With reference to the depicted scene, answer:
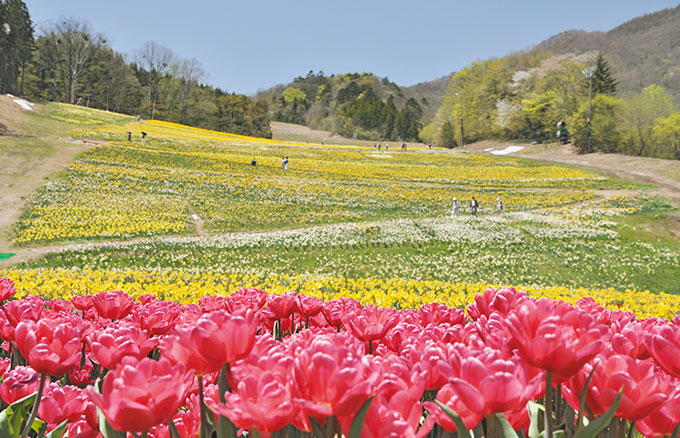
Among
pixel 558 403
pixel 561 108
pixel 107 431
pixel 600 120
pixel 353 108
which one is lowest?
pixel 107 431

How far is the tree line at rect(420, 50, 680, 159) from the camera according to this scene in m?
56.0

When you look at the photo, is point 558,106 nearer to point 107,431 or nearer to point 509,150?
point 509,150

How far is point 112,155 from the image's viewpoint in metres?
34.0

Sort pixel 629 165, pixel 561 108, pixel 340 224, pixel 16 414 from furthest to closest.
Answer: pixel 561 108 → pixel 629 165 → pixel 340 224 → pixel 16 414

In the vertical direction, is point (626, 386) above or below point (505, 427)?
above

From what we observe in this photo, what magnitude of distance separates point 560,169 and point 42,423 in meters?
48.3

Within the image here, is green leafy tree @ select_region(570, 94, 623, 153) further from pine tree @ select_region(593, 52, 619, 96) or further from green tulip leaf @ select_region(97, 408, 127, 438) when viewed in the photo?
green tulip leaf @ select_region(97, 408, 127, 438)

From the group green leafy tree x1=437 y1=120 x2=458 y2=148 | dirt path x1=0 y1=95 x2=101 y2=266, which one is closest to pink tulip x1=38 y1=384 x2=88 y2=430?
dirt path x1=0 y1=95 x2=101 y2=266

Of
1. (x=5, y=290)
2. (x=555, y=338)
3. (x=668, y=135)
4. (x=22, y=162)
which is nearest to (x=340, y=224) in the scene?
(x=5, y=290)

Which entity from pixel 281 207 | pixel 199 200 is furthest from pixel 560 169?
pixel 199 200

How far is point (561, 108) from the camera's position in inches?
2391

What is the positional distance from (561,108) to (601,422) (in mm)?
69576

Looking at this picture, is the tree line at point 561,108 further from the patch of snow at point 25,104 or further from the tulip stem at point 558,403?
the patch of snow at point 25,104

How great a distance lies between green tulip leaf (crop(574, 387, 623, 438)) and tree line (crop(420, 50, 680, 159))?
189ft
